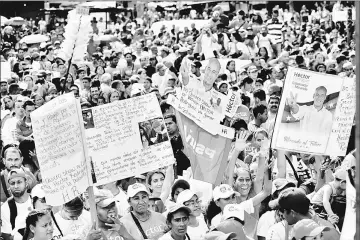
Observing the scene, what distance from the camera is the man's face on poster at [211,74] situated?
9609mm

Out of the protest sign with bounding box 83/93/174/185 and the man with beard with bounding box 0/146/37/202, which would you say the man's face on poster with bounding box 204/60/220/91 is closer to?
the protest sign with bounding box 83/93/174/185

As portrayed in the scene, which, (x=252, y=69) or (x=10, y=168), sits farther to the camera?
(x=252, y=69)

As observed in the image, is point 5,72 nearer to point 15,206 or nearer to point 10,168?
point 10,168

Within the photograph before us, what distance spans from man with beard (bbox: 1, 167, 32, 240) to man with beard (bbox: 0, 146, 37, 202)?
270mm

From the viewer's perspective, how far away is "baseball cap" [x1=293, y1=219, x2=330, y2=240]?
6207 millimetres

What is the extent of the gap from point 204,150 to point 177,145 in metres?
0.87

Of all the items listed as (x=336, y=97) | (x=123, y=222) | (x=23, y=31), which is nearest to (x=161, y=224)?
(x=123, y=222)

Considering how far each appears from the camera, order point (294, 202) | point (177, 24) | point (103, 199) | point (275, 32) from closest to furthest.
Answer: point (294, 202), point (103, 199), point (275, 32), point (177, 24)

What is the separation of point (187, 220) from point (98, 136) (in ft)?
5.35

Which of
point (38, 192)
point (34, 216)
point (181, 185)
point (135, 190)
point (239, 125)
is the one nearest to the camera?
point (34, 216)

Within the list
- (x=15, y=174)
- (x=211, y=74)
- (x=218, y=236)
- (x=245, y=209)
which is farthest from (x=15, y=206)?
(x=211, y=74)

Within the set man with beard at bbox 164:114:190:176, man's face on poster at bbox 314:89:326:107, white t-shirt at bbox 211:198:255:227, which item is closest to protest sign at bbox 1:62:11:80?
man with beard at bbox 164:114:190:176

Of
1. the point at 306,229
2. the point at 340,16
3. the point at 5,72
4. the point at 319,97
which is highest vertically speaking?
the point at 319,97

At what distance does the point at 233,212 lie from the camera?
7.24m
